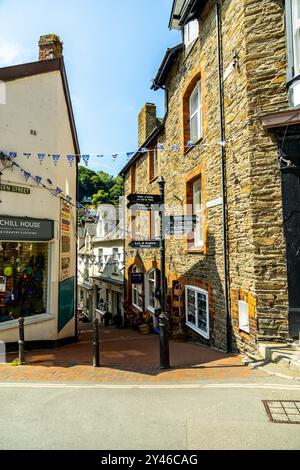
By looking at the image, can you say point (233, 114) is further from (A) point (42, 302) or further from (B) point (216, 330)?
(A) point (42, 302)

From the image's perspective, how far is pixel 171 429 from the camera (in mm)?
4027

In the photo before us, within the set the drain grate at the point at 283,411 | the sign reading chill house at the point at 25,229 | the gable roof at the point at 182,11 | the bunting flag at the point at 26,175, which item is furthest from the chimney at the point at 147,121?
the drain grate at the point at 283,411

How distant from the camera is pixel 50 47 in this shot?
11516mm

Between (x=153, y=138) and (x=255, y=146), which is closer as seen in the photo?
(x=255, y=146)

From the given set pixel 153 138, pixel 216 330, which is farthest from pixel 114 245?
pixel 216 330

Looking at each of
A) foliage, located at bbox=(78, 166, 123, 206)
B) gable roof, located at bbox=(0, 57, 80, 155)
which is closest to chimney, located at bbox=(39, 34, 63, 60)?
gable roof, located at bbox=(0, 57, 80, 155)

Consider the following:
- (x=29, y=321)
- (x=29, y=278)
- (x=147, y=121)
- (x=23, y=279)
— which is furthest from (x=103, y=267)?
(x=29, y=321)

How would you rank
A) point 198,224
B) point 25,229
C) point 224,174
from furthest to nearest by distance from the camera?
point 198,224 < point 25,229 < point 224,174

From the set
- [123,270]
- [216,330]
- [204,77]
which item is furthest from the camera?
[123,270]

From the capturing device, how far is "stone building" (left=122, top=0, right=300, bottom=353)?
6.84m

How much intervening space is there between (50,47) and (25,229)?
6.76 m

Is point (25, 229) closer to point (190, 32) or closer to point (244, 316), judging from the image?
point (244, 316)

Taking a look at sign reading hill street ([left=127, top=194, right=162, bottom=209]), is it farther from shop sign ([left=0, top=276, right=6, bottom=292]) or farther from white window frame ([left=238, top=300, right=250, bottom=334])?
shop sign ([left=0, top=276, right=6, bottom=292])

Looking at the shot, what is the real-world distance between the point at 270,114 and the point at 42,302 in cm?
812
